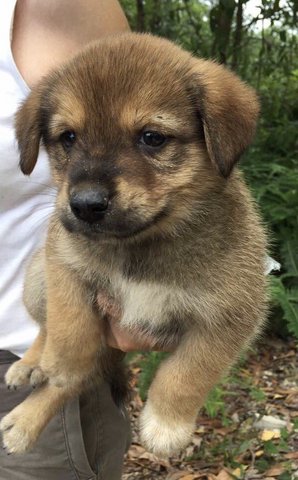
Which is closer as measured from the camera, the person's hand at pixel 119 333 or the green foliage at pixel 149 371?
the person's hand at pixel 119 333

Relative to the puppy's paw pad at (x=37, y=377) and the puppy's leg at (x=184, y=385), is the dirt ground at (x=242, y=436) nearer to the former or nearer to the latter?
the puppy's leg at (x=184, y=385)

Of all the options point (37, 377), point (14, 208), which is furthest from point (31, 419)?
point (14, 208)

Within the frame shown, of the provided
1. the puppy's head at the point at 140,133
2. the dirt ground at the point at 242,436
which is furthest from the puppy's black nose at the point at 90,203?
the dirt ground at the point at 242,436

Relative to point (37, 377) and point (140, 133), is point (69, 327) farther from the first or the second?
point (140, 133)

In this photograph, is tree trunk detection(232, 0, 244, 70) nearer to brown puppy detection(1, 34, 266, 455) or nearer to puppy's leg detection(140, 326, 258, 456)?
brown puppy detection(1, 34, 266, 455)

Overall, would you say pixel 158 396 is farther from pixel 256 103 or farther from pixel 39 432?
pixel 256 103

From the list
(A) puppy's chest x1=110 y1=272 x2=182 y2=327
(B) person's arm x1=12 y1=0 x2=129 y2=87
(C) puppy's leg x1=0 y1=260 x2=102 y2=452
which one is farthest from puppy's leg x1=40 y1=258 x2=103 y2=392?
(B) person's arm x1=12 y1=0 x2=129 y2=87
